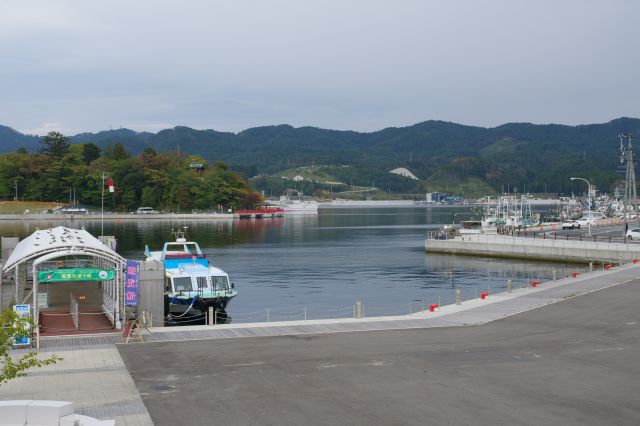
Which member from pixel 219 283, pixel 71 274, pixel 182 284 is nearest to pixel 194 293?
pixel 182 284

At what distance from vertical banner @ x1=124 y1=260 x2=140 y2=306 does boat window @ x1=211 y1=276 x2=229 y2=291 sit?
41.8ft

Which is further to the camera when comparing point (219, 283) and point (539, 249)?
point (539, 249)

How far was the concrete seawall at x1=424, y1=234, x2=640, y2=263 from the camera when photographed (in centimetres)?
7262

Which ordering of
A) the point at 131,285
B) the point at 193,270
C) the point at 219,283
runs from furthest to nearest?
the point at 193,270
the point at 219,283
the point at 131,285

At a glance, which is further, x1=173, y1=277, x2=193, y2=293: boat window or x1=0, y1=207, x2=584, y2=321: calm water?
x1=0, y1=207, x2=584, y2=321: calm water

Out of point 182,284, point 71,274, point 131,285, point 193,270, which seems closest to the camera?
point 71,274

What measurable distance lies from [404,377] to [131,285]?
14242mm

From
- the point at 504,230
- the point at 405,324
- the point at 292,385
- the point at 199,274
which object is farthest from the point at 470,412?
the point at 504,230

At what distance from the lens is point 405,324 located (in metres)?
32.2

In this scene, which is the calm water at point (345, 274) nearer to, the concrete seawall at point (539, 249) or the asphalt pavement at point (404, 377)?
the concrete seawall at point (539, 249)

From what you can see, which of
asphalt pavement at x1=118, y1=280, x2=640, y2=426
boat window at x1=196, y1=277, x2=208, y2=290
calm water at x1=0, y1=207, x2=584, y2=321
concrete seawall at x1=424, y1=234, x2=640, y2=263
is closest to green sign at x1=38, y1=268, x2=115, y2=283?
asphalt pavement at x1=118, y1=280, x2=640, y2=426

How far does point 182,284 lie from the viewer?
1748 inches

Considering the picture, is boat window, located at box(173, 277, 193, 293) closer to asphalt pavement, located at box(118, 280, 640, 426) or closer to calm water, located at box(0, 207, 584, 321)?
calm water, located at box(0, 207, 584, 321)

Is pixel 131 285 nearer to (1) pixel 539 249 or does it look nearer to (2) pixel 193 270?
(2) pixel 193 270
